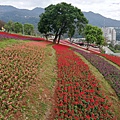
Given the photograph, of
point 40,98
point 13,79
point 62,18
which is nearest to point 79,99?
point 40,98

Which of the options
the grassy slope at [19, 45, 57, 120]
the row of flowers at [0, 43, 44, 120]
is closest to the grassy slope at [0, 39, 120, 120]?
the grassy slope at [19, 45, 57, 120]

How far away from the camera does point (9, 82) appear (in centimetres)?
774

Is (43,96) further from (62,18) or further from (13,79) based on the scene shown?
(62,18)

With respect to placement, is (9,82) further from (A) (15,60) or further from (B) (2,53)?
(B) (2,53)

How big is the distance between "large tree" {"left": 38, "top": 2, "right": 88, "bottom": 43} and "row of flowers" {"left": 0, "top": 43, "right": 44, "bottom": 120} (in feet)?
50.7

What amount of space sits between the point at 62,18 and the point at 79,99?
1969 centimetres

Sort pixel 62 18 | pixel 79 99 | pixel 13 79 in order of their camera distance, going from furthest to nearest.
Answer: pixel 62 18 → pixel 79 99 → pixel 13 79

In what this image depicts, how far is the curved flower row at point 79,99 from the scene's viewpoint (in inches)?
286

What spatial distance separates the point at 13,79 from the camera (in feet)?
26.6

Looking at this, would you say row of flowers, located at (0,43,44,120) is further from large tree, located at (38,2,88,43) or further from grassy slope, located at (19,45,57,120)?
large tree, located at (38,2,88,43)

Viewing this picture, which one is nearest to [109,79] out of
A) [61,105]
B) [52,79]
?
[52,79]

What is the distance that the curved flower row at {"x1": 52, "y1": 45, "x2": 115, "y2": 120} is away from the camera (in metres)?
7.26

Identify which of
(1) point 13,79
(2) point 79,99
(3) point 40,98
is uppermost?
(1) point 13,79

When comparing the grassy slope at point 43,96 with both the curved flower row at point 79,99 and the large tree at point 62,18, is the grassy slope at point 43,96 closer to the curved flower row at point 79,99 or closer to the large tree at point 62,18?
the curved flower row at point 79,99
